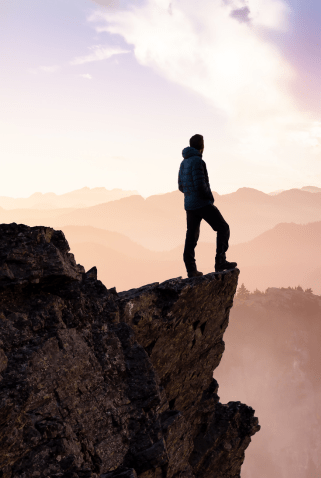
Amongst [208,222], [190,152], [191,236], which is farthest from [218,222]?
[190,152]

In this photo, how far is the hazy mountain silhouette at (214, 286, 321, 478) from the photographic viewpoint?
288 feet

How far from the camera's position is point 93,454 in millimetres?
6258

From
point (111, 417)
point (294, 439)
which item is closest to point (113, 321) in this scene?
point (111, 417)

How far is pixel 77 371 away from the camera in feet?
21.7

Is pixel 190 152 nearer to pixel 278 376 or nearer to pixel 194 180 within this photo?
pixel 194 180

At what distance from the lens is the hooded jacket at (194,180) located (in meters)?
10.8

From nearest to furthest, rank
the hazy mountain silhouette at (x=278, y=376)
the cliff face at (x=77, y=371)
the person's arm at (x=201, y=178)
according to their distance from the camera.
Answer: the cliff face at (x=77, y=371) → the person's arm at (x=201, y=178) → the hazy mountain silhouette at (x=278, y=376)

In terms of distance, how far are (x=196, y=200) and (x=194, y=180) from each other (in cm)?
65

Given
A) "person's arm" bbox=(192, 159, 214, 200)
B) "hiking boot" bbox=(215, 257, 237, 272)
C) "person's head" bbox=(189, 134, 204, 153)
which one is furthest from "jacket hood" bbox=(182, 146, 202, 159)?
"hiking boot" bbox=(215, 257, 237, 272)

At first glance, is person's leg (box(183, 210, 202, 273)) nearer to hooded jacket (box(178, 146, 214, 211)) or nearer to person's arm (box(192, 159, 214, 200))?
hooded jacket (box(178, 146, 214, 211))

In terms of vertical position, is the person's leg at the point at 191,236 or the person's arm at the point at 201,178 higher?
the person's arm at the point at 201,178

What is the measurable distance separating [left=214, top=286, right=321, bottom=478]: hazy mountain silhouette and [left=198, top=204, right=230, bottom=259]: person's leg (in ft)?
316

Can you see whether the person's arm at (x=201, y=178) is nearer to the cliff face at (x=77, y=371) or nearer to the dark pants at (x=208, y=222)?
the dark pants at (x=208, y=222)

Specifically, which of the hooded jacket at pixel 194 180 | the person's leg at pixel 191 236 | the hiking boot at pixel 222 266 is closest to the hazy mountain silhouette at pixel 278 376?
the hiking boot at pixel 222 266
